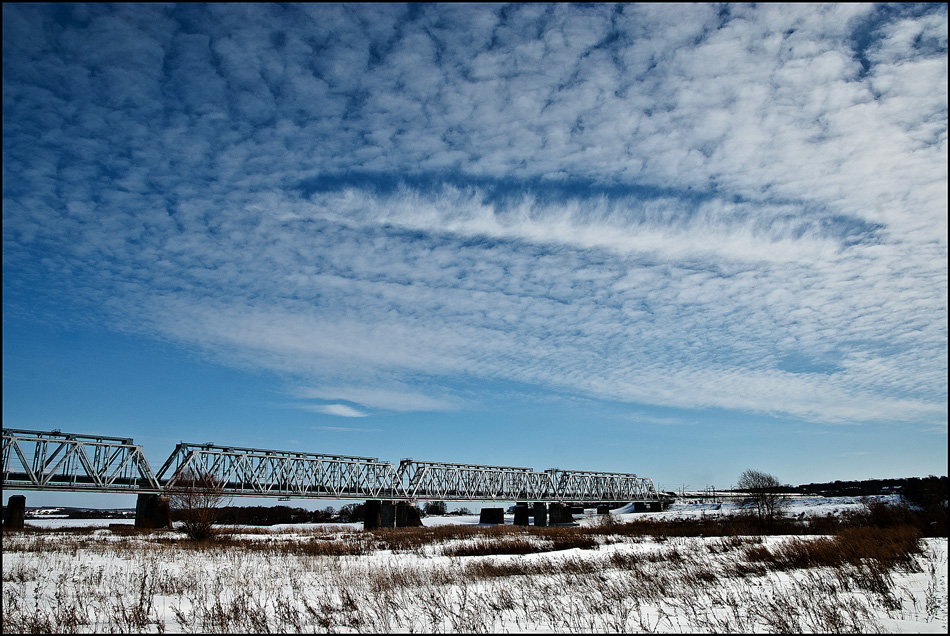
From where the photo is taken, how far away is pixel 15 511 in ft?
143

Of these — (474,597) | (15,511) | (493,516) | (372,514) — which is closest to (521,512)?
(493,516)

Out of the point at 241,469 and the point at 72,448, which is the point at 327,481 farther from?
the point at 72,448

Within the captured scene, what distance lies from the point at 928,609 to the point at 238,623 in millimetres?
12340

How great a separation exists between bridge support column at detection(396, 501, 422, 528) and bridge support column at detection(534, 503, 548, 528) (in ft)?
85.6

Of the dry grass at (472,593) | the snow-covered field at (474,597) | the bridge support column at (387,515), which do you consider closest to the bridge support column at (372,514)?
the bridge support column at (387,515)

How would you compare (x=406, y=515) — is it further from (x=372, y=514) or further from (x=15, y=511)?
(x=15, y=511)

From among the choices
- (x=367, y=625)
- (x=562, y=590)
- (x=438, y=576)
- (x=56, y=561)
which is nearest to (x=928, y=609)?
(x=562, y=590)

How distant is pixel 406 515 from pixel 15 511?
122ft

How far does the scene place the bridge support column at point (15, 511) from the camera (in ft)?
141

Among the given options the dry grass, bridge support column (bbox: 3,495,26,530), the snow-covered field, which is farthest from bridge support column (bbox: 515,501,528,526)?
the snow-covered field

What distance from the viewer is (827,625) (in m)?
8.88

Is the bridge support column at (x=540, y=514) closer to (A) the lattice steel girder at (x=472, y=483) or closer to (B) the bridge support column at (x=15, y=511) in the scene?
(A) the lattice steel girder at (x=472, y=483)

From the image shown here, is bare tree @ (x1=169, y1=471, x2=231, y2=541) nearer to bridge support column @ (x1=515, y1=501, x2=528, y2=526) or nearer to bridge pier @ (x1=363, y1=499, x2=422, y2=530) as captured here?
bridge pier @ (x1=363, y1=499, x2=422, y2=530)

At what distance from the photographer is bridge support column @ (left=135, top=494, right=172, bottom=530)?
1870 inches
